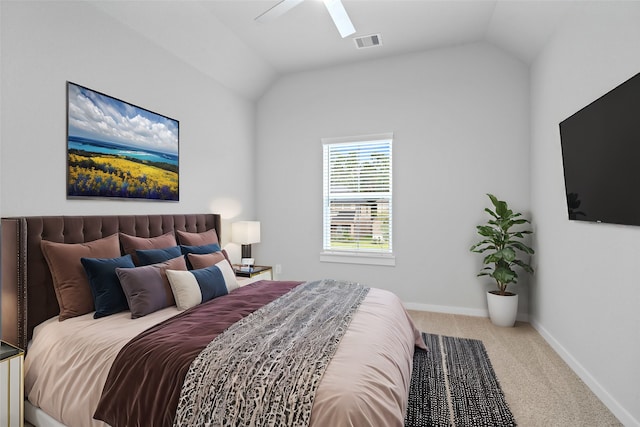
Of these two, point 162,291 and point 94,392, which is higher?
point 162,291

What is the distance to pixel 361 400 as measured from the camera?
1294 mm

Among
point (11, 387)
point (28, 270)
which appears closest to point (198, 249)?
point (28, 270)

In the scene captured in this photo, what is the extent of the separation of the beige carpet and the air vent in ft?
11.0

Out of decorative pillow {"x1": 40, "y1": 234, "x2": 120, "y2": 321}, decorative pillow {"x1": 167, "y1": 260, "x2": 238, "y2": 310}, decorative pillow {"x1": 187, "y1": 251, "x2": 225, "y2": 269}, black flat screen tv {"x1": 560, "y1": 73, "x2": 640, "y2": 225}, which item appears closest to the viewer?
black flat screen tv {"x1": 560, "y1": 73, "x2": 640, "y2": 225}

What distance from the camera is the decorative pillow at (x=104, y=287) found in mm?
2162

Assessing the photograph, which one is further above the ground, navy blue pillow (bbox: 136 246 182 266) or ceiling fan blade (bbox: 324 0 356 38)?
ceiling fan blade (bbox: 324 0 356 38)

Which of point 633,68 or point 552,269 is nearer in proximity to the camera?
point 633,68

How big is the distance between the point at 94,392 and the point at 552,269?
3.72 meters

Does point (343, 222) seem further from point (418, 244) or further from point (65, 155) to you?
point (65, 155)

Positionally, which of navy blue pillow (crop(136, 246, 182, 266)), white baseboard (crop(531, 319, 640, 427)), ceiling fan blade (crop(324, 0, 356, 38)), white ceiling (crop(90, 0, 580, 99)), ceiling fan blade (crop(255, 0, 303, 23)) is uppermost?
white ceiling (crop(90, 0, 580, 99))

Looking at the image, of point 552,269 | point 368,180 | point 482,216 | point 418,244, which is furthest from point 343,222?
point 552,269

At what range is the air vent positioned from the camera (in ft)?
12.5

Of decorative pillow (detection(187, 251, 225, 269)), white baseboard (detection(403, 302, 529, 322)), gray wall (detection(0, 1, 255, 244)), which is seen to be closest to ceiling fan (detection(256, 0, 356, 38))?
gray wall (detection(0, 1, 255, 244))

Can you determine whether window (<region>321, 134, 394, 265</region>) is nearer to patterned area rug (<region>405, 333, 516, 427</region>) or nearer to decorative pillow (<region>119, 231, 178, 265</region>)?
patterned area rug (<region>405, 333, 516, 427</region>)
